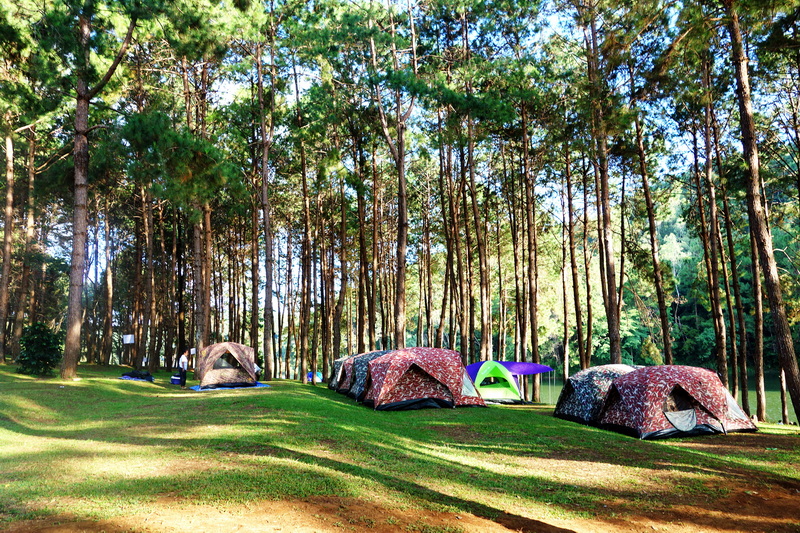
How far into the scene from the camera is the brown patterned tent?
1895cm

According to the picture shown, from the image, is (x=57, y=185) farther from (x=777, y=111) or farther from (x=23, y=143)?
(x=777, y=111)

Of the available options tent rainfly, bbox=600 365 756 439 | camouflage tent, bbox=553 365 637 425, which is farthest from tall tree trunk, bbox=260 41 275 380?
tent rainfly, bbox=600 365 756 439

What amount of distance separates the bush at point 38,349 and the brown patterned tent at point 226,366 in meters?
4.59

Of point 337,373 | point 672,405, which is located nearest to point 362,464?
point 672,405

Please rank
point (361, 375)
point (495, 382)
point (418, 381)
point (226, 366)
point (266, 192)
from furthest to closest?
point (266, 192) → point (226, 366) → point (495, 382) → point (361, 375) → point (418, 381)

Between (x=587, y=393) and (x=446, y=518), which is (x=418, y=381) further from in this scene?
(x=446, y=518)

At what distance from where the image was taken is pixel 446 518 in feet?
17.8

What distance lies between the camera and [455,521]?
17.5ft

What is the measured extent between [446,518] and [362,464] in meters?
2.25

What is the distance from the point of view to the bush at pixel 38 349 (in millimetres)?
16719

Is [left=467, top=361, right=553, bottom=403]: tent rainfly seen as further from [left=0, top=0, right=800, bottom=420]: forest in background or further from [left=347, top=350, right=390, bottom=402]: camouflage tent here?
[left=347, top=350, right=390, bottom=402]: camouflage tent

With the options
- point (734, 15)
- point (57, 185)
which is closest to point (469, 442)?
point (734, 15)

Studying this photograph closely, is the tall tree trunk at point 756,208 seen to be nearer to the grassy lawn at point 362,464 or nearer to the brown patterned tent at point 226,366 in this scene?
the grassy lawn at point 362,464

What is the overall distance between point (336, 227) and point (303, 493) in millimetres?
24912
